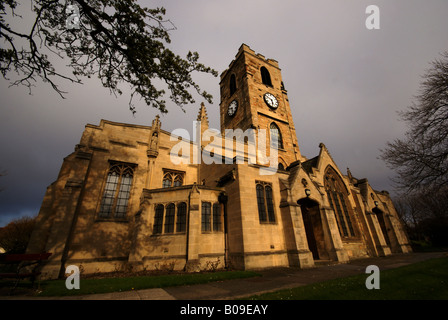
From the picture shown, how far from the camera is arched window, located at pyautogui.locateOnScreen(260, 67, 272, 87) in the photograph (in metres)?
32.8

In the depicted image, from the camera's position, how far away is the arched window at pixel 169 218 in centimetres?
1351

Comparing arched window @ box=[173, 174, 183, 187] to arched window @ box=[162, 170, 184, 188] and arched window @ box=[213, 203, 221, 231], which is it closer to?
arched window @ box=[162, 170, 184, 188]

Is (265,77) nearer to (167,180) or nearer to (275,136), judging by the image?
(275,136)

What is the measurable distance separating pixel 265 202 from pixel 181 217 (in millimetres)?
6626

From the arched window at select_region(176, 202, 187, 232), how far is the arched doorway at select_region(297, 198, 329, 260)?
10300 millimetres

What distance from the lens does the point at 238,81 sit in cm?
3184

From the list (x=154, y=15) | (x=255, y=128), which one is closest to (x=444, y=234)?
(x=255, y=128)

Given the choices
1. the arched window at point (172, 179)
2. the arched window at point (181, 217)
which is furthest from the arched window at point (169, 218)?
the arched window at point (172, 179)

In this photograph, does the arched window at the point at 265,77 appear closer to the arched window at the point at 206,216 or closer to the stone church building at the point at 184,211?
the stone church building at the point at 184,211

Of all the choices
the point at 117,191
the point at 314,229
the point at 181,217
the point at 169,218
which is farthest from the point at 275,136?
the point at 117,191

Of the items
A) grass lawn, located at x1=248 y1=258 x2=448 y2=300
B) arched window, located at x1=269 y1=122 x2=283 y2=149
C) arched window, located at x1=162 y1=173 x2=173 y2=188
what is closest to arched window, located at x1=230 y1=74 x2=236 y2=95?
arched window, located at x1=269 y1=122 x2=283 y2=149

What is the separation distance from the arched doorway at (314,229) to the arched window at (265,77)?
919 inches

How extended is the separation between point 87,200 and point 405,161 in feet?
73.2
